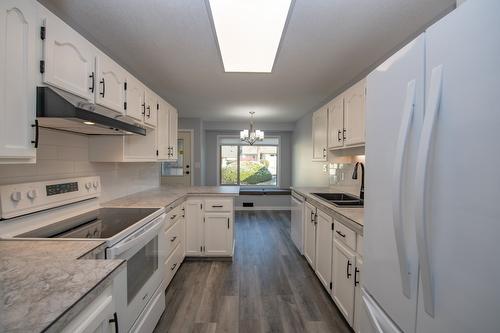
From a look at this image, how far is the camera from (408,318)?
2.88 feet

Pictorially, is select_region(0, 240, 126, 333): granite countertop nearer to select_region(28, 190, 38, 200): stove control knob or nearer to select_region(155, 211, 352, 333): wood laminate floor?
select_region(28, 190, 38, 200): stove control knob

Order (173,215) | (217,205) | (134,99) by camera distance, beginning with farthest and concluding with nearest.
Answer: (217,205) → (173,215) → (134,99)

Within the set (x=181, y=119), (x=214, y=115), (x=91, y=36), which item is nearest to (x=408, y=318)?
(x=91, y=36)

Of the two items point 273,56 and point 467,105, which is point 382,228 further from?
point 273,56

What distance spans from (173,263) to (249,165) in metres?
4.68

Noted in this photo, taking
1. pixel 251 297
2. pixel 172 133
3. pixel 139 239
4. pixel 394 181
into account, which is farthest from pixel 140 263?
pixel 172 133

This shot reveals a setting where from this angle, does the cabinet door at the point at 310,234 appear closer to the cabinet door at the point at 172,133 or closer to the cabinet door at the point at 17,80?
the cabinet door at the point at 172,133

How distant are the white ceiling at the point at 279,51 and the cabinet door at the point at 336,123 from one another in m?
0.43

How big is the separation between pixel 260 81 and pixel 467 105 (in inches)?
107

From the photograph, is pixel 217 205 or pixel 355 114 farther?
pixel 217 205

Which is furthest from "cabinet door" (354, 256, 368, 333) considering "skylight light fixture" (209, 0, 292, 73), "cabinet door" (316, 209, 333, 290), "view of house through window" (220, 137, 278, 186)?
"view of house through window" (220, 137, 278, 186)

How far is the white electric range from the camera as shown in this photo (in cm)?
128

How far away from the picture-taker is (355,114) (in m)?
2.18

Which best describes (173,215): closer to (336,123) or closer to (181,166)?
(336,123)
